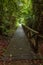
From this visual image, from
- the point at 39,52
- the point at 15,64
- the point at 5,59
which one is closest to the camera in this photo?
the point at 15,64

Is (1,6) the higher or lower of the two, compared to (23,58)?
higher

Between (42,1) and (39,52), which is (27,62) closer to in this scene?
(39,52)

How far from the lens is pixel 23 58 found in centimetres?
668

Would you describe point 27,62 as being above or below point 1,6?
below

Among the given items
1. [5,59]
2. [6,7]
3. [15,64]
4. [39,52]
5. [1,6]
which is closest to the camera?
[15,64]

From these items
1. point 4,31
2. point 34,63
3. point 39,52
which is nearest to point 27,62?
point 34,63

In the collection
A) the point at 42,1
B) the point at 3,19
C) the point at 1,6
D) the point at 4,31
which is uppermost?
the point at 42,1

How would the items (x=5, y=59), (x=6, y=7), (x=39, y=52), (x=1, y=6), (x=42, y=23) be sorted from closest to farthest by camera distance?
(x=5, y=59), (x=39, y=52), (x=42, y=23), (x=1, y=6), (x=6, y=7)

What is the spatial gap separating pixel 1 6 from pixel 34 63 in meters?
7.77

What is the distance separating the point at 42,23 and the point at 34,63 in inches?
146

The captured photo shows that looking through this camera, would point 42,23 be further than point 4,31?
No

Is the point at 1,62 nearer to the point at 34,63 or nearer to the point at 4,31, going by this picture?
the point at 34,63

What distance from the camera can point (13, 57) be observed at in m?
6.80

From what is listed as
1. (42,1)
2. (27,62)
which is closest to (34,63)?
Result: (27,62)
